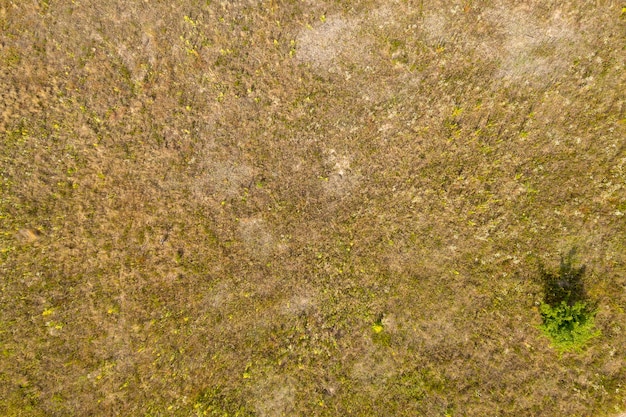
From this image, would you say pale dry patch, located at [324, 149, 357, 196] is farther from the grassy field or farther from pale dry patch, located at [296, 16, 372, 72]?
pale dry patch, located at [296, 16, 372, 72]

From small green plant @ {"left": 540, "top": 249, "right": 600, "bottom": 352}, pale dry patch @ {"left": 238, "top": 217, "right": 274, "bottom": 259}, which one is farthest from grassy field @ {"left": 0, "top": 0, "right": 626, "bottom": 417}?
small green plant @ {"left": 540, "top": 249, "right": 600, "bottom": 352}

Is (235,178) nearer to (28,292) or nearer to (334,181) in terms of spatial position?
(334,181)

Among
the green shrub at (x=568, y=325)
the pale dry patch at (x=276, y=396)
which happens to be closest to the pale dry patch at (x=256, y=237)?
the pale dry patch at (x=276, y=396)

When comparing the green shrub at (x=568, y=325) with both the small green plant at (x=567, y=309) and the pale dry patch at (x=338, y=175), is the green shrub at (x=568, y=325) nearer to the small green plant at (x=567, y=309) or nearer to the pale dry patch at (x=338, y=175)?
the small green plant at (x=567, y=309)

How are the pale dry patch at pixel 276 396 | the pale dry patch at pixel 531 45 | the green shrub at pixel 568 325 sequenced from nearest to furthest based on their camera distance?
the green shrub at pixel 568 325 < the pale dry patch at pixel 531 45 < the pale dry patch at pixel 276 396

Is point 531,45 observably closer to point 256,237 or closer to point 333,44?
point 333,44

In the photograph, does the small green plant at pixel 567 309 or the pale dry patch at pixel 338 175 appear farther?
the pale dry patch at pixel 338 175
